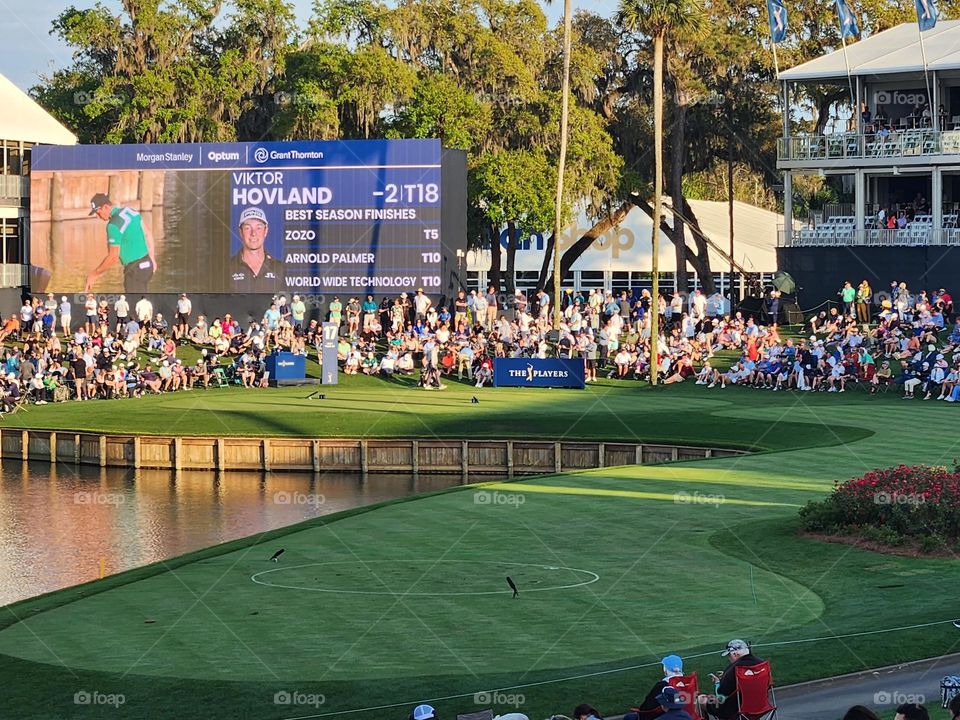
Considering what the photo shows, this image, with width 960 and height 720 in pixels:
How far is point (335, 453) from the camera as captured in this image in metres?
45.6

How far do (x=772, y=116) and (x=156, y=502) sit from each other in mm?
41845

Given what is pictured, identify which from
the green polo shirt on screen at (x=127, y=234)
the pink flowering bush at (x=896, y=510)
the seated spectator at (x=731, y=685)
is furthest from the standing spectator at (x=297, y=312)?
the seated spectator at (x=731, y=685)

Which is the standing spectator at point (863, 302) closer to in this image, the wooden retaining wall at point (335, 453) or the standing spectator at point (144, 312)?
the wooden retaining wall at point (335, 453)

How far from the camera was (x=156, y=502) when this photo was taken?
134 ft

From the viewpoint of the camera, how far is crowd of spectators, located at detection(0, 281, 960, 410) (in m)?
50.1

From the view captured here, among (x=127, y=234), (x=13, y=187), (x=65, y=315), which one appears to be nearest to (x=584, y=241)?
(x=127, y=234)

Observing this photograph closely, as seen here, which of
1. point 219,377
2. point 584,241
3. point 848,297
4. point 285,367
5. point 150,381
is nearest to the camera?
point 150,381

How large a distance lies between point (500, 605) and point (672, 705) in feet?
30.3

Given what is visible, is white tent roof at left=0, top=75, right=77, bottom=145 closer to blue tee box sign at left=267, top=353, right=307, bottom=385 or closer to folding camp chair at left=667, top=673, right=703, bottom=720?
blue tee box sign at left=267, top=353, right=307, bottom=385

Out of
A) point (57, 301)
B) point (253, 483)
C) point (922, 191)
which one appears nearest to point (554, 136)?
point (922, 191)

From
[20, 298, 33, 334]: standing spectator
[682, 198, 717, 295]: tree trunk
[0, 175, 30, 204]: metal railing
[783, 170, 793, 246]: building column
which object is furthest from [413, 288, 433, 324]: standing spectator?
[682, 198, 717, 295]: tree trunk

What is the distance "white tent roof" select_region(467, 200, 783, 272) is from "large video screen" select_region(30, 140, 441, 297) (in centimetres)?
1905

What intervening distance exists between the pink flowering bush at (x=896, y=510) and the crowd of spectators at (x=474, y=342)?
67.5ft

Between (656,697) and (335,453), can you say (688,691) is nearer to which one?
(656,697)
